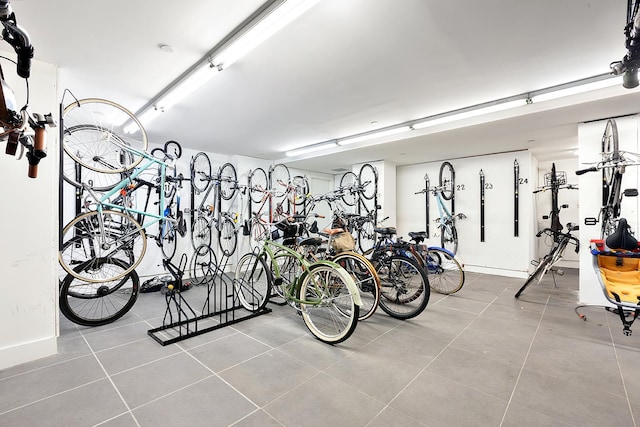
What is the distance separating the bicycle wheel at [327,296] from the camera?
2.56 meters

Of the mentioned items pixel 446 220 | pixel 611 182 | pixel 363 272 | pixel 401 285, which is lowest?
pixel 401 285

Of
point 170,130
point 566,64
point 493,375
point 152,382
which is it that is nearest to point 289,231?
point 152,382

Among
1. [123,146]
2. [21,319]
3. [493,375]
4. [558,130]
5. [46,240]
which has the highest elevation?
[558,130]

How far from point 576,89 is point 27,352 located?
20.2ft

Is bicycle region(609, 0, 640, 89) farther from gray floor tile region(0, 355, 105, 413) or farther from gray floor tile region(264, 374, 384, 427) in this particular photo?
gray floor tile region(0, 355, 105, 413)

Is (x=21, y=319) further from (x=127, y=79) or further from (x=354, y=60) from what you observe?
(x=354, y=60)

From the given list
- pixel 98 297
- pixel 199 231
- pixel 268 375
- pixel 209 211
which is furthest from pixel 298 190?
pixel 268 375

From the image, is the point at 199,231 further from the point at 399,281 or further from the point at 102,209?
the point at 399,281

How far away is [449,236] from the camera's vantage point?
644 cm

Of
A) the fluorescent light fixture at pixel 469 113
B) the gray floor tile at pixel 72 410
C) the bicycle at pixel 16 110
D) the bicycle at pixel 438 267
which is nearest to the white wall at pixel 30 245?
the gray floor tile at pixel 72 410

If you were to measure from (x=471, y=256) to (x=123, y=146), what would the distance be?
6813 millimetres

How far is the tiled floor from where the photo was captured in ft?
5.50

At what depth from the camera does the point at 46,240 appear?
8.09ft

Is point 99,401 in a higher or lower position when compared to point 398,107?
lower
